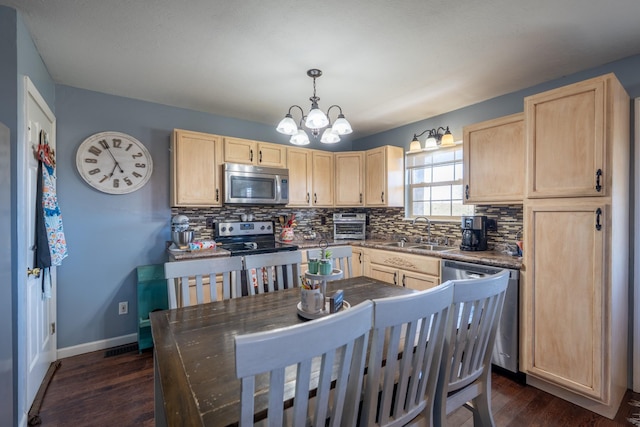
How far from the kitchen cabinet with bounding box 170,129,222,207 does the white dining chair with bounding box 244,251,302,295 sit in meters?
1.33

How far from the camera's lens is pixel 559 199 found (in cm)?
204

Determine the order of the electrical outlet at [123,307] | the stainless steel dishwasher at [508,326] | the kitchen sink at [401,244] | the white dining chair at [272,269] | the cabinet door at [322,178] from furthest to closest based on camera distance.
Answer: the cabinet door at [322,178], the kitchen sink at [401,244], the electrical outlet at [123,307], the stainless steel dishwasher at [508,326], the white dining chair at [272,269]

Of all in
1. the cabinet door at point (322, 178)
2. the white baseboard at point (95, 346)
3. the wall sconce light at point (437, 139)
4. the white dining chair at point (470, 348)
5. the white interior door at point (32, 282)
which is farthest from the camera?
the cabinet door at point (322, 178)

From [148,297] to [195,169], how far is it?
4.28 feet

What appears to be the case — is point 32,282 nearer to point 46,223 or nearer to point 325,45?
point 46,223

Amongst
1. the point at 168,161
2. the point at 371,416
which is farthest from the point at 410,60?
the point at 168,161

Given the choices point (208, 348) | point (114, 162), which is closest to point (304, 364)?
point (208, 348)

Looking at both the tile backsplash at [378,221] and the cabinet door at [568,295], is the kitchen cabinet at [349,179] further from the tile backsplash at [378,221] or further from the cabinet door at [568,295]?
the cabinet door at [568,295]

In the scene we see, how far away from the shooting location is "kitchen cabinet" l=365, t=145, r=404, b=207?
12.2 ft

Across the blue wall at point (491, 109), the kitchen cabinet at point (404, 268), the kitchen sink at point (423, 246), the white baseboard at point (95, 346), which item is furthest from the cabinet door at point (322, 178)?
the white baseboard at point (95, 346)

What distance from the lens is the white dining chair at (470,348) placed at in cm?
117

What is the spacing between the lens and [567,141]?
2.00 m

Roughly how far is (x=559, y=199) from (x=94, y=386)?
11.8 feet

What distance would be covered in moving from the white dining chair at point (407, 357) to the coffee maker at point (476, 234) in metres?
1.93
